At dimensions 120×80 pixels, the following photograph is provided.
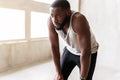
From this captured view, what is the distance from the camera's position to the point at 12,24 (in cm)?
395

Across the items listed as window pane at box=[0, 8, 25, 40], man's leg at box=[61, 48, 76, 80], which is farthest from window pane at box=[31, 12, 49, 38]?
man's leg at box=[61, 48, 76, 80]

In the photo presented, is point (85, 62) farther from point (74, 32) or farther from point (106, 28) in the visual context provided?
point (106, 28)

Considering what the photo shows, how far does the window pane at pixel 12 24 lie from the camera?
3.74 metres

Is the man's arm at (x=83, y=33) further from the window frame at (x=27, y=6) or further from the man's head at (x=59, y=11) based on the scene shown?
the window frame at (x=27, y=6)

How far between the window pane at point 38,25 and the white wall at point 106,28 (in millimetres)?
1124

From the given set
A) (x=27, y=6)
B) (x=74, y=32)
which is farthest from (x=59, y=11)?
(x=27, y=6)

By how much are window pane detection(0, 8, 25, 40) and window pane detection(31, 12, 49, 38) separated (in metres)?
0.38

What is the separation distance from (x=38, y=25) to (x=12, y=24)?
91 cm

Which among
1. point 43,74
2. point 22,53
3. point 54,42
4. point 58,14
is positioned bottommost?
point 43,74

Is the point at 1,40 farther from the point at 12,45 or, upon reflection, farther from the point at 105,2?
the point at 105,2

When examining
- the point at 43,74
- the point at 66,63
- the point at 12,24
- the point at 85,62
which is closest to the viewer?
the point at 85,62

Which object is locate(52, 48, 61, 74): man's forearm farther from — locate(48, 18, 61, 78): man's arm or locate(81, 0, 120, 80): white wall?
locate(81, 0, 120, 80): white wall

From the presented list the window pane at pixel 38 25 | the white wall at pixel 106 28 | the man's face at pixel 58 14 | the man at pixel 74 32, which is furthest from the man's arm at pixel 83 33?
the window pane at pixel 38 25

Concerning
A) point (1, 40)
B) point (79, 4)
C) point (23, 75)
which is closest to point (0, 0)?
point (1, 40)
